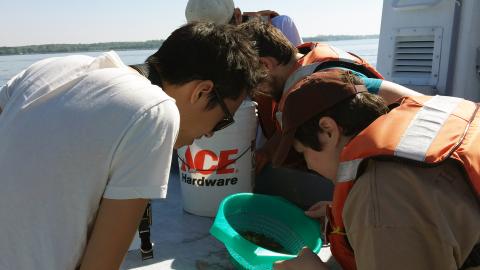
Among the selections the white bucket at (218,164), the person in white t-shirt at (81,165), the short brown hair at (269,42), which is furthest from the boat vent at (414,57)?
the person in white t-shirt at (81,165)

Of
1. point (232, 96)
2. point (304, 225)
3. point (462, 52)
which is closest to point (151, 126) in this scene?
point (232, 96)

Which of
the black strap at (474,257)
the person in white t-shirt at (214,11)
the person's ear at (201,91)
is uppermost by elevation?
the person in white t-shirt at (214,11)

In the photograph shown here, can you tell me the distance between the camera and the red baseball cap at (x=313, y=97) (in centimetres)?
145

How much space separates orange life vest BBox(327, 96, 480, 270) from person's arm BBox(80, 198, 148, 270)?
59cm

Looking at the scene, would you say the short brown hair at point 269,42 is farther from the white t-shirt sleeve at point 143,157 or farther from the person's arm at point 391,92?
the white t-shirt sleeve at point 143,157

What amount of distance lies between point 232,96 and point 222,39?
17 cm

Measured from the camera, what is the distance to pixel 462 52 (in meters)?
3.52

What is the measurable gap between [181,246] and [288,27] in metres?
2.30

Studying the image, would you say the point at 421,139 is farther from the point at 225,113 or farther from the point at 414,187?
the point at 225,113

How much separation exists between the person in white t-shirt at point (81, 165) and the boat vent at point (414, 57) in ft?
10.7

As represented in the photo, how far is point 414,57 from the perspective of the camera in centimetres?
390

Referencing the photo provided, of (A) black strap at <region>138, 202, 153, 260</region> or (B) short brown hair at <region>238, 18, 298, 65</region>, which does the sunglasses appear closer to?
(A) black strap at <region>138, 202, 153, 260</region>

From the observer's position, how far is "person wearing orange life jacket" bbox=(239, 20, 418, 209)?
8.93 feet

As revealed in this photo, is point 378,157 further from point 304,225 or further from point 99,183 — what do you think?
point 304,225
